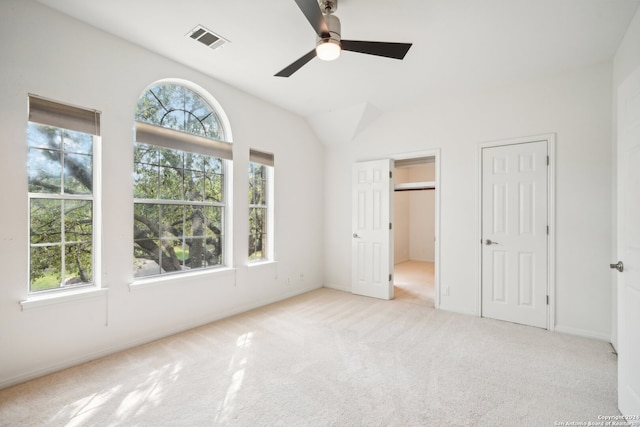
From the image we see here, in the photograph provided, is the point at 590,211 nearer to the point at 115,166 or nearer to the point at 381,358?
the point at 381,358

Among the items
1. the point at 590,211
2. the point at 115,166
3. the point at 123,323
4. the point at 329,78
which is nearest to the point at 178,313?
the point at 123,323

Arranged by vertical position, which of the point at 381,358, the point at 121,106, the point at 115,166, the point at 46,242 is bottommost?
the point at 381,358

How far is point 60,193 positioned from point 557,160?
4984mm

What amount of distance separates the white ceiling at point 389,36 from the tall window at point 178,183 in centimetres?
53

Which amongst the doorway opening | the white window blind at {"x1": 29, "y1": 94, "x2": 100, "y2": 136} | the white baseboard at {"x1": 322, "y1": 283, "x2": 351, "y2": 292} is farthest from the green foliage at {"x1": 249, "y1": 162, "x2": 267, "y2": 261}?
the doorway opening

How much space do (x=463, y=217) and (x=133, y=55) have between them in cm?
420

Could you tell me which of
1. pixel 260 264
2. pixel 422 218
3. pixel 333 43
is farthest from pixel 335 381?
pixel 422 218

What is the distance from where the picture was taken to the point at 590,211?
3098 mm

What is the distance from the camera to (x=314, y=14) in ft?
5.96

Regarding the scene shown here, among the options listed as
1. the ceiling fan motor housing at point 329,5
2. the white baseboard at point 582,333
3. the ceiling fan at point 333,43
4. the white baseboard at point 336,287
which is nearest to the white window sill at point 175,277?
the white baseboard at point 336,287

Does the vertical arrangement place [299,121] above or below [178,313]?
above

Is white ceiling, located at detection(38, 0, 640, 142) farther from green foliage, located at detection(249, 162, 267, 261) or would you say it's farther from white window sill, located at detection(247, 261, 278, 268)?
white window sill, located at detection(247, 261, 278, 268)

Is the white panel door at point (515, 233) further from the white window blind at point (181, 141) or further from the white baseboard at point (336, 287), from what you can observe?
the white window blind at point (181, 141)

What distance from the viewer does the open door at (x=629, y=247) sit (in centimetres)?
172
